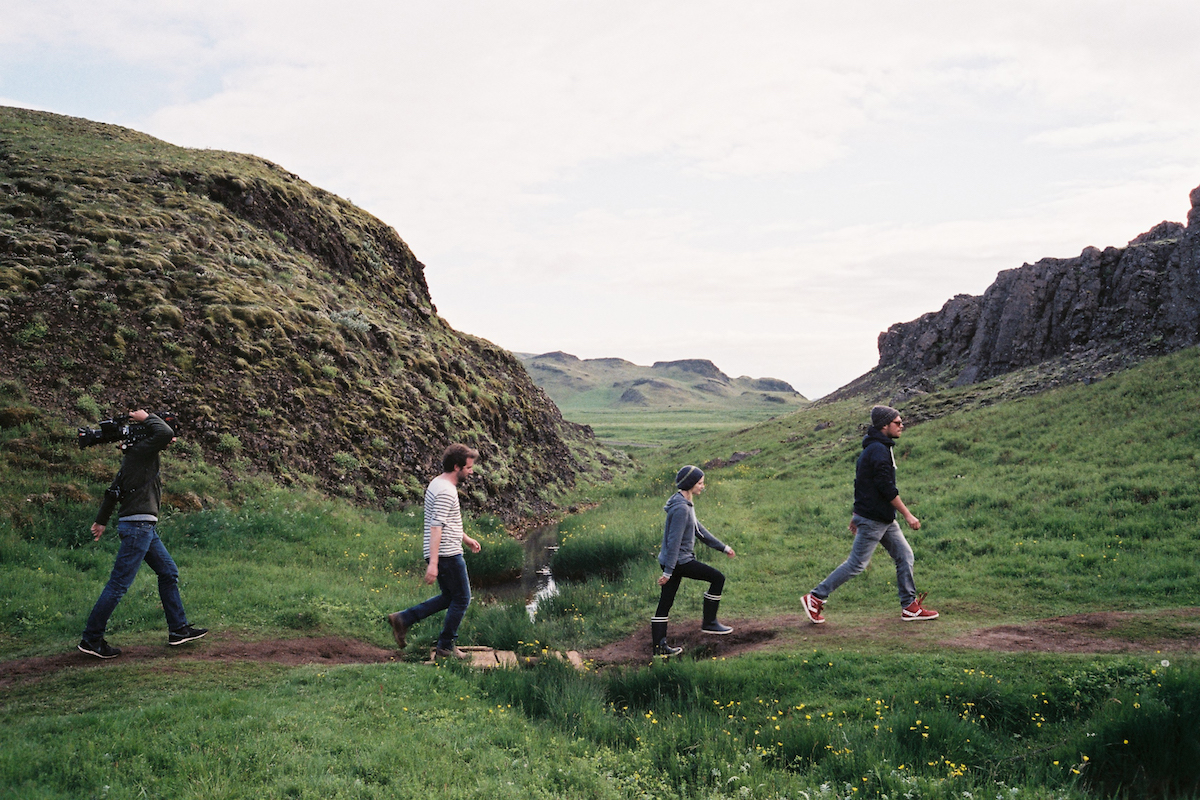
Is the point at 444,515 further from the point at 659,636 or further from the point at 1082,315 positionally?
the point at 1082,315

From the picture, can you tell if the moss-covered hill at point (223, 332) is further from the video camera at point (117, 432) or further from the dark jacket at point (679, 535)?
the dark jacket at point (679, 535)

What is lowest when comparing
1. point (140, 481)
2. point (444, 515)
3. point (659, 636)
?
point (659, 636)

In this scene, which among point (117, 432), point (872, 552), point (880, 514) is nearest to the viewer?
point (117, 432)

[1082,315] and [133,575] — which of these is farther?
[1082,315]

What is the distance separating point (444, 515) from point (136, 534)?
4.13 metres

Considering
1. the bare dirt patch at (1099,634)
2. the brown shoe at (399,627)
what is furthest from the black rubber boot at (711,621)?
the brown shoe at (399,627)

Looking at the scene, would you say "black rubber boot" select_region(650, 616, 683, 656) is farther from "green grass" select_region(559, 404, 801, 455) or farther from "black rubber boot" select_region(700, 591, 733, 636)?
"green grass" select_region(559, 404, 801, 455)

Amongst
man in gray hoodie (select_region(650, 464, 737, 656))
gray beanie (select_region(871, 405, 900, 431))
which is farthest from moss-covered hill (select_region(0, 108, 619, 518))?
gray beanie (select_region(871, 405, 900, 431))

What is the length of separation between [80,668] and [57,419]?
10123mm

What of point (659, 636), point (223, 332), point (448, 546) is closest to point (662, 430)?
point (223, 332)

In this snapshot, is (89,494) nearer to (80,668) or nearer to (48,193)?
(80,668)

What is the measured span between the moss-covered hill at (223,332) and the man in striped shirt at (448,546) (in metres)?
9.51

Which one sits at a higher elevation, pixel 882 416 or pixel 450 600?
pixel 882 416

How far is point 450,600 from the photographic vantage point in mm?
9922
